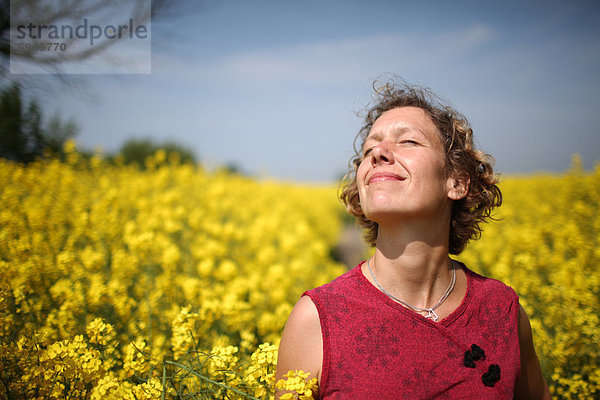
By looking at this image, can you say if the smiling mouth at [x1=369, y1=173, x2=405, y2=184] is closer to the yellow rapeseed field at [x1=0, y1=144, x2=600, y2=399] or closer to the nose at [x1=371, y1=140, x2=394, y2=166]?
the nose at [x1=371, y1=140, x2=394, y2=166]

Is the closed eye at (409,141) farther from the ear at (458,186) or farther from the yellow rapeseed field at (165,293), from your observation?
the yellow rapeseed field at (165,293)

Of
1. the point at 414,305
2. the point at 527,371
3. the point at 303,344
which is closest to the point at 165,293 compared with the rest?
the point at 303,344

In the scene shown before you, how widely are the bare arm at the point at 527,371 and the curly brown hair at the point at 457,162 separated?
0.42 metres

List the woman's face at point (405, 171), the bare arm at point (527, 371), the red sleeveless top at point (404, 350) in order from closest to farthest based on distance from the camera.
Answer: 1. the red sleeveless top at point (404, 350)
2. the woman's face at point (405, 171)
3. the bare arm at point (527, 371)

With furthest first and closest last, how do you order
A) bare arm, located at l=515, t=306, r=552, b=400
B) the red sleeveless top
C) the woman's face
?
bare arm, located at l=515, t=306, r=552, b=400, the woman's face, the red sleeveless top

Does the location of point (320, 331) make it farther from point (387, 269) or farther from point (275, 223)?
point (275, 223)

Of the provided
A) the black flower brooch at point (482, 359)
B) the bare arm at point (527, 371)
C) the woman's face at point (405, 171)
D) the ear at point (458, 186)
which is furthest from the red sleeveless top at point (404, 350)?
the ear at point (458, 186)

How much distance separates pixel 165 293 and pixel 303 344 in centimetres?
169

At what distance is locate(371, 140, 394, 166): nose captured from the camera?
1.18 meters

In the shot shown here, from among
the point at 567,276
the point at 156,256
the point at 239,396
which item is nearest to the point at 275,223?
the point at 156,256

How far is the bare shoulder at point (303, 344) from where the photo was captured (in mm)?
1013

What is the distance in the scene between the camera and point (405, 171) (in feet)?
3.75

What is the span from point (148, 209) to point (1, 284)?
3098 millimetres

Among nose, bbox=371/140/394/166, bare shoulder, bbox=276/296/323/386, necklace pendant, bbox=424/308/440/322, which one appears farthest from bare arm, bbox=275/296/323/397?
nose, bbox=371/140/394/166
